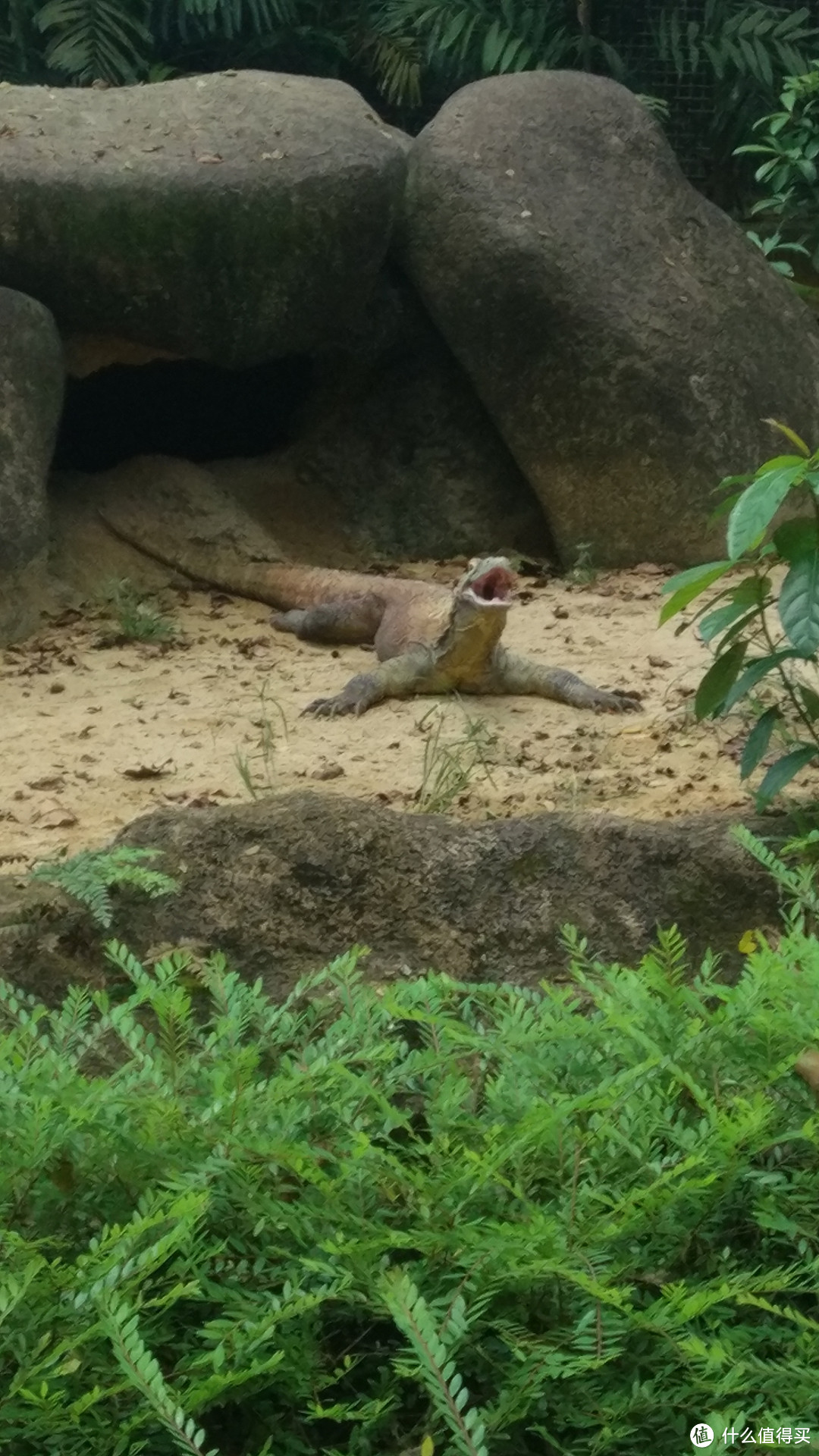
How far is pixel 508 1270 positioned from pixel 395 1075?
35 cm

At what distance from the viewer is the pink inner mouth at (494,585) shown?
19.3 feet

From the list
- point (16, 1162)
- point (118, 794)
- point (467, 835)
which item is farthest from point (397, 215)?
point (16, 1162)

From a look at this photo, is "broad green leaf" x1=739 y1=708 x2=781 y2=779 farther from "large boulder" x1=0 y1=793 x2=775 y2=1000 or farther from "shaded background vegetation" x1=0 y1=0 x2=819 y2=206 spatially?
"shaded background vegetation" x1=0 y1=0 x2=819 y2=206

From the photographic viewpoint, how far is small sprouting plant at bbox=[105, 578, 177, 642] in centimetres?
620

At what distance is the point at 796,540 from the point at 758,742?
0.46m

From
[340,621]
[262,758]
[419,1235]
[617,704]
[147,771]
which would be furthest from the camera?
[340,621]

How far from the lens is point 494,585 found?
5.95 meters

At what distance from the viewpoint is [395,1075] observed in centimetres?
174

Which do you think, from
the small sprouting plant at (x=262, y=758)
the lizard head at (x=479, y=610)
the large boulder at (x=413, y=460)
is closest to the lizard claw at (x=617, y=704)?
the lizard head at (x=479, y=610)

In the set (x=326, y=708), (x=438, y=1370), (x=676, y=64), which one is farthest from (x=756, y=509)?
(x=676, y=64)

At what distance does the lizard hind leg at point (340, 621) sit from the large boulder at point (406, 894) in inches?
155

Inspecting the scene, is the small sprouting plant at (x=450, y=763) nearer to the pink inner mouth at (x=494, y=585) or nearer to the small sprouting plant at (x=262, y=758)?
the small sprouting plant at (x=262, y=758)

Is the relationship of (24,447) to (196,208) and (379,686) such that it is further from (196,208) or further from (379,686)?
(379,686)

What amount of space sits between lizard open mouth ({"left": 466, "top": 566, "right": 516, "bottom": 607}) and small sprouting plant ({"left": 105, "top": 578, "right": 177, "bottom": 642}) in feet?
4.28
